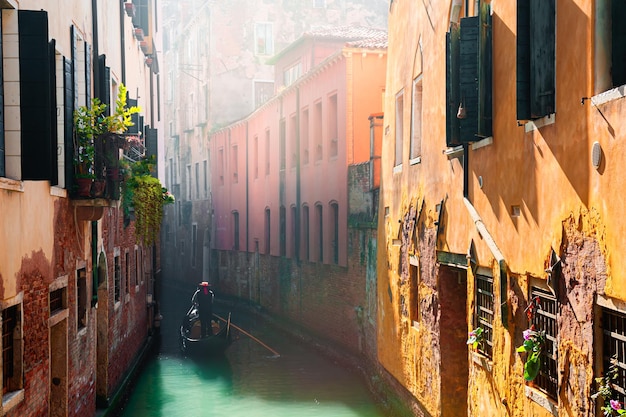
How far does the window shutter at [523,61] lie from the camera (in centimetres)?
646

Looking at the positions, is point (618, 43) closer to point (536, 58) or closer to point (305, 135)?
point (536, 58)

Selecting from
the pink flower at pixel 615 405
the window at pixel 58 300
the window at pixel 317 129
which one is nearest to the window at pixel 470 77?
the pink flower at pixel 615 405

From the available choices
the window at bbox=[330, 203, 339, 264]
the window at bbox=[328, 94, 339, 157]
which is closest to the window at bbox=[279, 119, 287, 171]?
the window at bbox=[328, 94, 339, 157]

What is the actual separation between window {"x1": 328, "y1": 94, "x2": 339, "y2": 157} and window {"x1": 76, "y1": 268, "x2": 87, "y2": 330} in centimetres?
926

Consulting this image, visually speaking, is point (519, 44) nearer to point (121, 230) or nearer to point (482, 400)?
point (482, 400)

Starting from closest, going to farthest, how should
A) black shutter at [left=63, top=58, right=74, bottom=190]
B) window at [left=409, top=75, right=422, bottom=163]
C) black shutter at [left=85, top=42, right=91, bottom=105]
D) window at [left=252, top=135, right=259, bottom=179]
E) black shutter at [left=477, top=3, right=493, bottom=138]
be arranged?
black shutter at [left=477, top=3, right=493, bottom=138] → black shutter at [left=63, top=58, right=74, bottom=190] → black shutter at [left=85, top=42, right=91, bottom=105] → window at [left=409, top=75, right=422, bottom=163] → window at [left=252, top=135, right=259, bottom=179]

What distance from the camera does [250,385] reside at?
1684cm

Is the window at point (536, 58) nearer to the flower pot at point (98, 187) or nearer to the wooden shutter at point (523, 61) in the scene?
the wooden shutter at point (523, 61)

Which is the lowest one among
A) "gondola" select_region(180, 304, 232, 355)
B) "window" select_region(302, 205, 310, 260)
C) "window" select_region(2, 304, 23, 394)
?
"gondola" select_region(180, 304, 232, 355)

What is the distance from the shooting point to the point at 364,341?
15852 mm

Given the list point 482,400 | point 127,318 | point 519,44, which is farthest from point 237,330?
point 519,44

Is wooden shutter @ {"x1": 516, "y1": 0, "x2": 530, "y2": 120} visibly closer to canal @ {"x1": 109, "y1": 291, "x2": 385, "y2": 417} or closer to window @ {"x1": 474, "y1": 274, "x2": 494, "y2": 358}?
window @ {"x1": 474, "y1": 274, "x2": 494, "y2": 358}

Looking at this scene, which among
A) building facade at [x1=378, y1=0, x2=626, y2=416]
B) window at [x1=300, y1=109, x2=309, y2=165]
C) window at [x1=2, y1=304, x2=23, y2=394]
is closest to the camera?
building facade at [x1=378, y1=0, x2=626, y2=416]

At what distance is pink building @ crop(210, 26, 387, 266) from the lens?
60.7 ft
